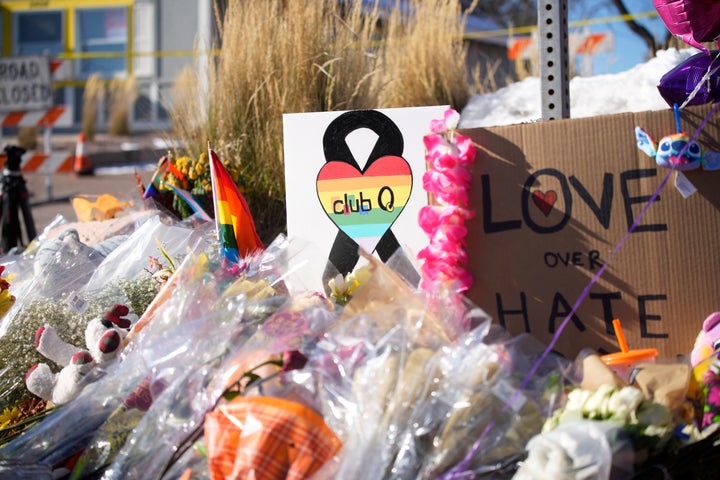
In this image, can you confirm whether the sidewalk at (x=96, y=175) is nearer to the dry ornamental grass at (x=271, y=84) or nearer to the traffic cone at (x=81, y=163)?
the traffic cone at (x=81, y=163)

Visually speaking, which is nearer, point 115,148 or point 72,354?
point 72,354

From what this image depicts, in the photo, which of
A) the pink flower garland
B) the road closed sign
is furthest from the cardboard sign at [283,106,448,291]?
the road closed sign

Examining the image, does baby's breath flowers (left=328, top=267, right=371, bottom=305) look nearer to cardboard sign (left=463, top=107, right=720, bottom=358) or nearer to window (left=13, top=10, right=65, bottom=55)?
cardboard sign (left=463, top=107, right=720, bottom=358)

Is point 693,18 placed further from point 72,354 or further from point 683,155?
point 72,354

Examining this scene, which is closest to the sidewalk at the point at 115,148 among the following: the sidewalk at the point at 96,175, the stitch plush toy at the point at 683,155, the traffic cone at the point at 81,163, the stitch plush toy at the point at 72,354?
the sidewalk at the point at 96,175

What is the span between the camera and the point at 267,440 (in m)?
1.42

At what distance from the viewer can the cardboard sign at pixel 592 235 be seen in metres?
1.81

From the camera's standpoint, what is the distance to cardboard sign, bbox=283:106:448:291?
2291 millimetres

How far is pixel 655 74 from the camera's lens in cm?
380

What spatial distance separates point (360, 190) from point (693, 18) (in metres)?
0.98

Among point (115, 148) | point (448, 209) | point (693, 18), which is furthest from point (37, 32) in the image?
point (693, 18)

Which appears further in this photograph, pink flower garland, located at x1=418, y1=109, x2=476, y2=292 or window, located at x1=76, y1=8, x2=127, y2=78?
window, located at x1=76, y1=8, x2=127, y2=78

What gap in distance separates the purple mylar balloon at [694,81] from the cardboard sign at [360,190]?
62cm

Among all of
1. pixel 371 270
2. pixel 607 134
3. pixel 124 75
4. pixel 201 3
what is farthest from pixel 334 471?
pixel 124 75
